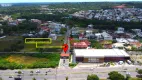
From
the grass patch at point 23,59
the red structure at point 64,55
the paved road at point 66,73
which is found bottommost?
the paved road at point 66,73

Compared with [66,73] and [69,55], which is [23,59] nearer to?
[69,55]

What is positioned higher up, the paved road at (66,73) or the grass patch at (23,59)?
the grass patch at (23,59)

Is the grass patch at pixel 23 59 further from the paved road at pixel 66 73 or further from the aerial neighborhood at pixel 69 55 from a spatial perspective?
the paved road at pixel 66 73

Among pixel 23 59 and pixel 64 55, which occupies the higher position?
pixel 64 55

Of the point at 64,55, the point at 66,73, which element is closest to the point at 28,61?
the point at 64,55

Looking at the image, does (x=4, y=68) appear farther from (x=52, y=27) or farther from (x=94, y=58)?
(x=52, y=27)

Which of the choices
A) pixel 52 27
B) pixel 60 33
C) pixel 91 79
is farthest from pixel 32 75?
pixel 52 27

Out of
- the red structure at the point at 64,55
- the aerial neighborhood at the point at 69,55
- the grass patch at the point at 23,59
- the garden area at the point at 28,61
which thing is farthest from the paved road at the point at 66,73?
the red structure at the point at 64,55

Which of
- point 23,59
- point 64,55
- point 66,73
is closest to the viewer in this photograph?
point 66,73

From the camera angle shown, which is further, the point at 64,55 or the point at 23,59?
the point at 64,55

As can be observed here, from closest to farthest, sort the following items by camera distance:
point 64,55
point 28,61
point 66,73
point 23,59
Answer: point 66,73 → point 28,61 → point 23,59 → point 64,55
